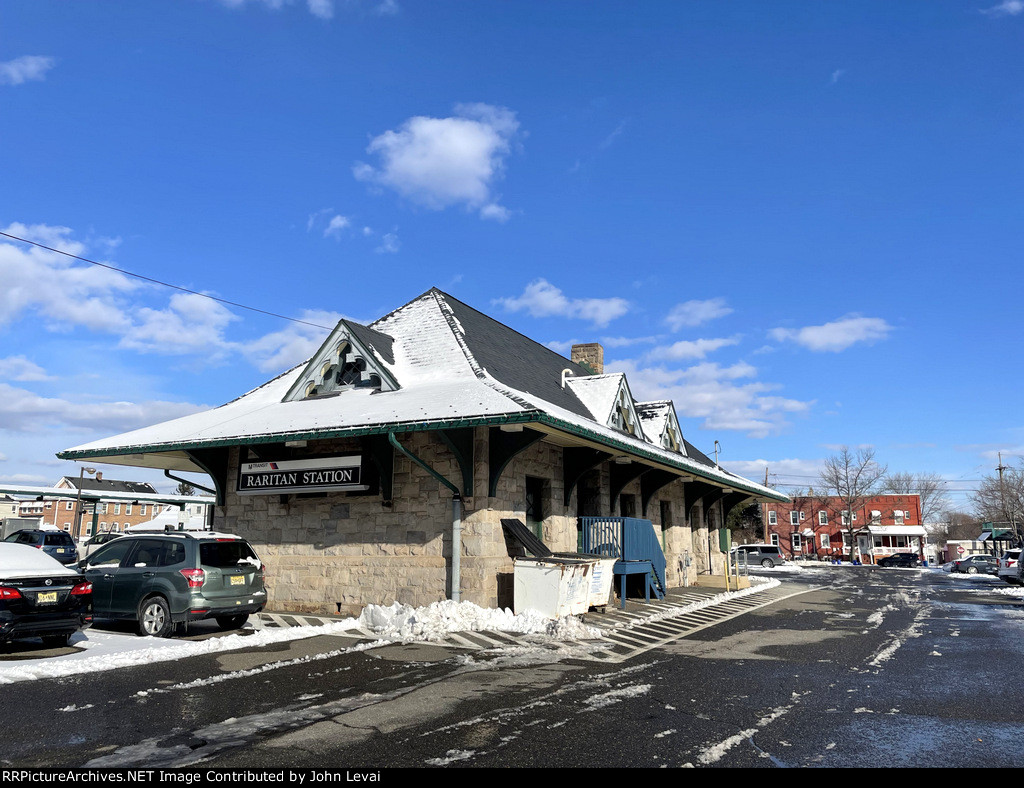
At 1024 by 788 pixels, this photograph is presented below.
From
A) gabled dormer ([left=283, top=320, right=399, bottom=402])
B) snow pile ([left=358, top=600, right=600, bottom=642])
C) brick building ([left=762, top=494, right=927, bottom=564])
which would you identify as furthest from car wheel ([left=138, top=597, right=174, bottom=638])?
brick building ([left=762, top=494, right=927, bottom=564])

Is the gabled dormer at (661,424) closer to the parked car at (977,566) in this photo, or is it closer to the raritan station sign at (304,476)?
the raritan station sign at (304,476)

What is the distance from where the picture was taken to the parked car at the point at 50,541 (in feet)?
95.7

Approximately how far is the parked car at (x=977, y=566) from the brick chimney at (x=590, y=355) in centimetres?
3383

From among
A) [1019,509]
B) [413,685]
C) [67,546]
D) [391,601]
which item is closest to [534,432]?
[391,601]

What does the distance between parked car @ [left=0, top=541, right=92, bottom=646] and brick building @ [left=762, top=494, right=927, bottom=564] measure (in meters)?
67.6

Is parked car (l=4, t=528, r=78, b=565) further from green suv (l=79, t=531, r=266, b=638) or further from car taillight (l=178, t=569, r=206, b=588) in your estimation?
car taillight (l=178, t=569, r=206, b=588)

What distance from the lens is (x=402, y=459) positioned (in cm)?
1450

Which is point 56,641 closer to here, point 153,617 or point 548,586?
point 153,617

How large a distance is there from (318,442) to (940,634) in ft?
42.3

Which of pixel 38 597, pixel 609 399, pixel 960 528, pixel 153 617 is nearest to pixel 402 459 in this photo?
pixel 153 617

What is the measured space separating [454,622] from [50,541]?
27.2 meters

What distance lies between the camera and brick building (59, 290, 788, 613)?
13.2 meters

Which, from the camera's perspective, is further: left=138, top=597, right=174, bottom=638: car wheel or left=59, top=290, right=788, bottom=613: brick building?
left=59, top=290, right=788, bottom=613: brick building

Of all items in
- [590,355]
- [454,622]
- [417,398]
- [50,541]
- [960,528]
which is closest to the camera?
[454,622]
